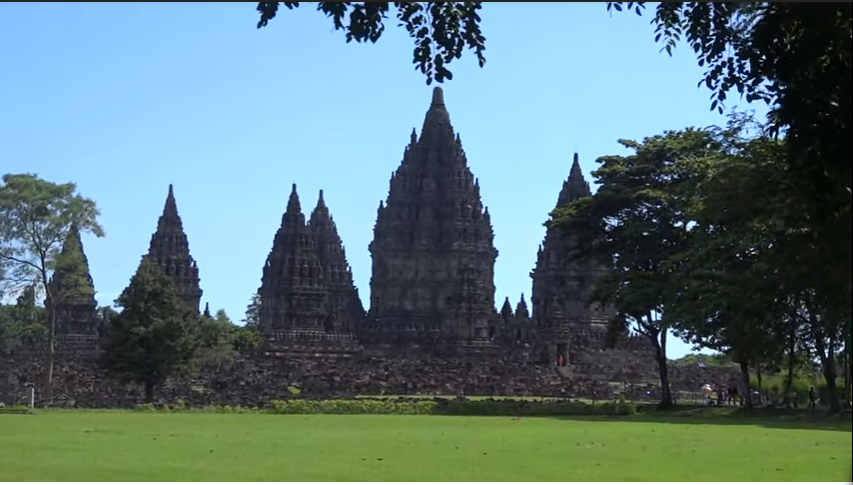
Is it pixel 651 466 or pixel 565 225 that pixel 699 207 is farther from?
pixel 651 466

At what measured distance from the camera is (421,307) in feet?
300

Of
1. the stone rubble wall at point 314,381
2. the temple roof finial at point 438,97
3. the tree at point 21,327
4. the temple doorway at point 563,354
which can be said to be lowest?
the stone rubble wall at point 314,381

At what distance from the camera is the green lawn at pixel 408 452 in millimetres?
15609

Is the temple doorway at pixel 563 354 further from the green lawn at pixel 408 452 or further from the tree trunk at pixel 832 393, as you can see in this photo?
the green lawn at pixel 408 452

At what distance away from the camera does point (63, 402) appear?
143 feet

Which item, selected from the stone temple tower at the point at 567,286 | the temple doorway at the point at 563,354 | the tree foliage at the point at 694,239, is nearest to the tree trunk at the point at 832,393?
the tree foliage at the point at 694,239

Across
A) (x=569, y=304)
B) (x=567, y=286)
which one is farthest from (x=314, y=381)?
(x=567, y=286)

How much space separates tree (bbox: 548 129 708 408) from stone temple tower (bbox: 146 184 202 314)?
48627 mm

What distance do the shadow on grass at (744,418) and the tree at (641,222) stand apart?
2830 millimetres

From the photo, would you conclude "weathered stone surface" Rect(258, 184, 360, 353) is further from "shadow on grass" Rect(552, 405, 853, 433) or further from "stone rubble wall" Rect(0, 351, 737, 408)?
"shadow on grass" Rect(552, 405, 853, 433)

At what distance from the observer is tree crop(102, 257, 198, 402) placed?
148ft

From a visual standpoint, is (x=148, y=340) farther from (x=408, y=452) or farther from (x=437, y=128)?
(x=437, y=128)

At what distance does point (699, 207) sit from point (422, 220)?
57275 millimetres

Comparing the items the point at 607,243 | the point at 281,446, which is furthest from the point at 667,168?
the point at 281,446
